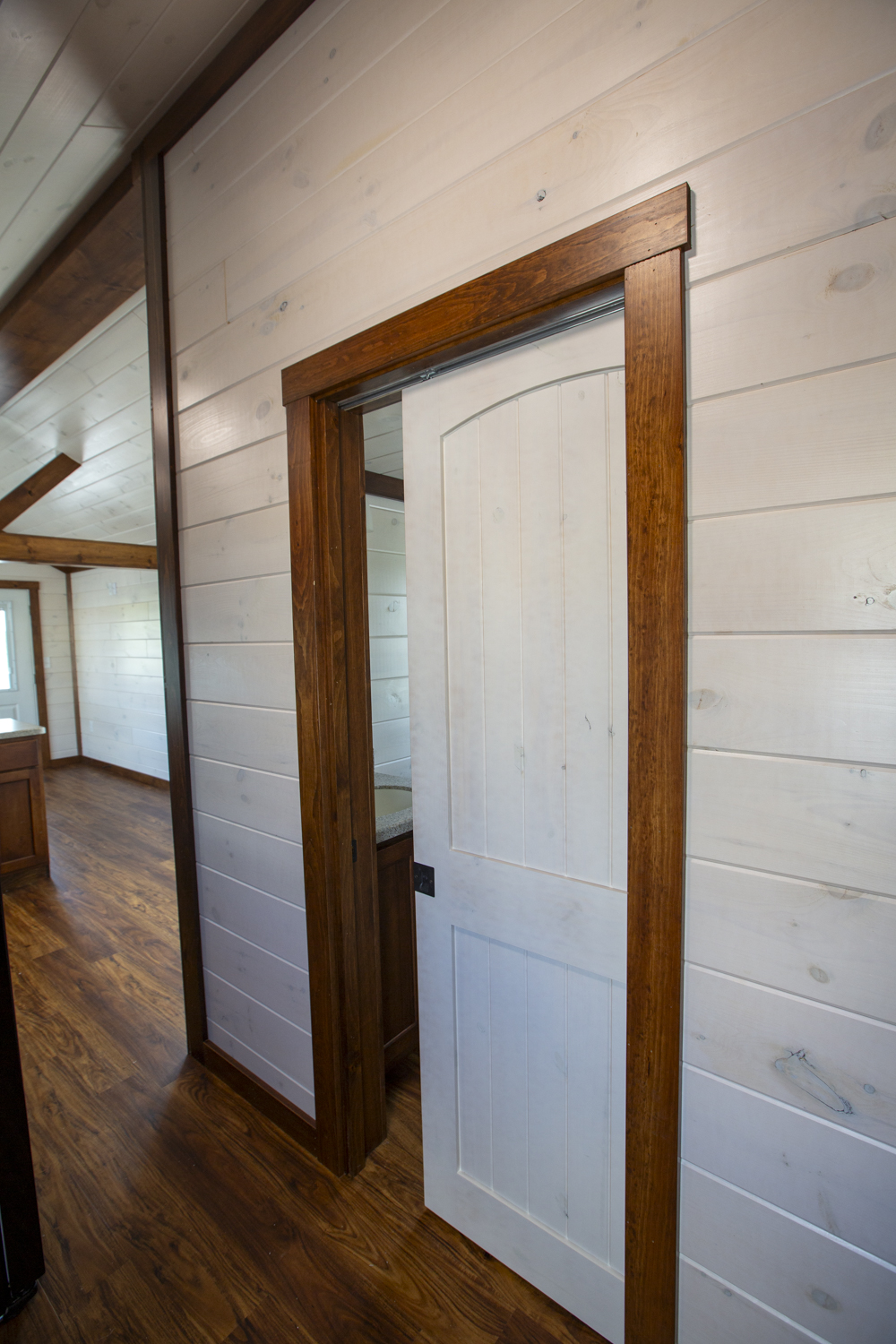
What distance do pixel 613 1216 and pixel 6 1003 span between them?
1354 mm

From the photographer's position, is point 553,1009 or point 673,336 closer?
point 673,336

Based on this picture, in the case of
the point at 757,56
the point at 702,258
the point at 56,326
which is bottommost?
the point at 702,258

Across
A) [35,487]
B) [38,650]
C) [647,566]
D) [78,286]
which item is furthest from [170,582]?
[38,650]

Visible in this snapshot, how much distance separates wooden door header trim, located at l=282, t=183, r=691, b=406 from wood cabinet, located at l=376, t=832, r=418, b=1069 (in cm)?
133

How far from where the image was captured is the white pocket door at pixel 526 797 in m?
1.08

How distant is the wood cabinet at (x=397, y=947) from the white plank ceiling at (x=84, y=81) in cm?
220

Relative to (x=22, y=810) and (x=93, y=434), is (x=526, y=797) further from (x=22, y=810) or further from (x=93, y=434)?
(x=22, y=810)

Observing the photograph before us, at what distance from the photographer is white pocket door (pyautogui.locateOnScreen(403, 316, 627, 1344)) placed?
3.53ft

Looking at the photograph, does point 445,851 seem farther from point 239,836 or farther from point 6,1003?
point 6,1003

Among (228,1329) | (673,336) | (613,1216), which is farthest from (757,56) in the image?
(228,1329)

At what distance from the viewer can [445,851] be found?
4.47ft

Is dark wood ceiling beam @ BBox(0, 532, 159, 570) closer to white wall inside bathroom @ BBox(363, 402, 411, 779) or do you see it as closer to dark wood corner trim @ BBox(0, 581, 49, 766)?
dark wood corner trim @ BBox(0, 581, 49, 766)

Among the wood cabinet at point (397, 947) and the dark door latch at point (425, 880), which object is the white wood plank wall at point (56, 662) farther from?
the dark door latch at point (425, 880)

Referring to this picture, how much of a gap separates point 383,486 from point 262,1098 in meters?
2.34
